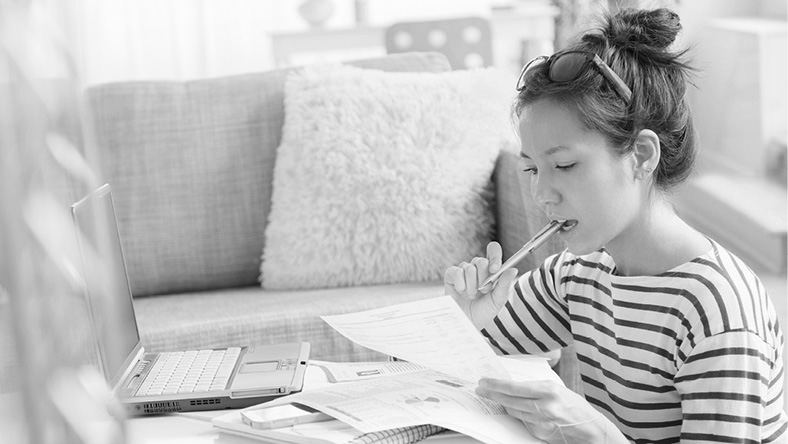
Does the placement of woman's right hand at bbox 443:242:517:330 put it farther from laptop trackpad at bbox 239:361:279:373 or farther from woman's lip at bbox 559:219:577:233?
laptop trackpad at bbox 239:361:279:373

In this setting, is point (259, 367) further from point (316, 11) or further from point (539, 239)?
point (316, 11)

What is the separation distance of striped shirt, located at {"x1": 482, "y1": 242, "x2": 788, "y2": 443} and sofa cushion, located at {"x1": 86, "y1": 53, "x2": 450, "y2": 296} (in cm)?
95

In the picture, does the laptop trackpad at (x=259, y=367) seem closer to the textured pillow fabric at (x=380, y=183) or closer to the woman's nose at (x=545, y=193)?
the woman's nose at (x=545, y=193)

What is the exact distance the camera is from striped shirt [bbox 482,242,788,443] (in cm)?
96

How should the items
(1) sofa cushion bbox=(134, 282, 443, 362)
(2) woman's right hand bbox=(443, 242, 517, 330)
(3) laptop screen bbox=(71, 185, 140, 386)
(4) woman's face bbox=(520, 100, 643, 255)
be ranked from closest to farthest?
1. (3) laptop screen bbox=(71, 185, 140, 386)
2. (4) woman's face bbox=(520, 100, 643, 255)
3. (2) woman's right hand bbox=(443, 242, 517, 330)
4. (1) sofa cushion bbox=(134, 282, 443, 362)

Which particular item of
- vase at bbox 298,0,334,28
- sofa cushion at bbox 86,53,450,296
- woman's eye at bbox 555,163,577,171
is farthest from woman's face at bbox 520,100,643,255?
vase at bbox 298,0,334,28

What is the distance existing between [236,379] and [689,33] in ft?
12.3

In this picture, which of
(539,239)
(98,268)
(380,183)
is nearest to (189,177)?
(380,183)

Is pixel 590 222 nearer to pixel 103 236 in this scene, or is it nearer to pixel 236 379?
pixel 236 379

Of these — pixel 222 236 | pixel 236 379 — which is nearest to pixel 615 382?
pixel 236 379

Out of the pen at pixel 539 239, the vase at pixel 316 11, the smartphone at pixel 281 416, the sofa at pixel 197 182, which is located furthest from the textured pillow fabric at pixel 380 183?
the vase at pixel 316 11

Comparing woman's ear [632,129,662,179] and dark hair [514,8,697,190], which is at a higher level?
dark hair [514,8,697,190]

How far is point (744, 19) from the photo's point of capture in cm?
412

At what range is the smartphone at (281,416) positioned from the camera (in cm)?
88
